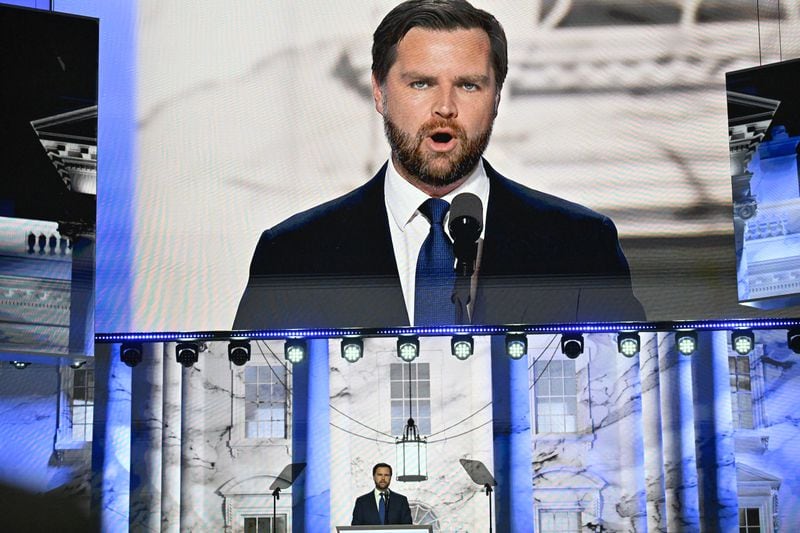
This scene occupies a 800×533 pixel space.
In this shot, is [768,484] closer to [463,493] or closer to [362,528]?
[463,493]

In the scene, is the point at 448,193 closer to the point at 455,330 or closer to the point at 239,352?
the point at 455,330

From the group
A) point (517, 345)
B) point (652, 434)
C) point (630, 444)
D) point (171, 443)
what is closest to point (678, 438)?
point (652, 434)

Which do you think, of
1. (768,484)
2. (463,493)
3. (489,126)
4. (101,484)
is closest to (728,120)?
(489,126)

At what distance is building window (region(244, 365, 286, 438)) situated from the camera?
32.8ft

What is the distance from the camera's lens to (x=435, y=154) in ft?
31.0

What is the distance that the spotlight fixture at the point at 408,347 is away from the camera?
9.33 meters

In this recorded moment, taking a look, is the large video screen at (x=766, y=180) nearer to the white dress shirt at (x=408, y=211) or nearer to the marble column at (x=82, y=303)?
the white dress shirt at (x=408, y=211)

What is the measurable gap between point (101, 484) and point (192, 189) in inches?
108

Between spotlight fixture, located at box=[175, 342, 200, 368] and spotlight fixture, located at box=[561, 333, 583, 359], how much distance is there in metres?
3.29

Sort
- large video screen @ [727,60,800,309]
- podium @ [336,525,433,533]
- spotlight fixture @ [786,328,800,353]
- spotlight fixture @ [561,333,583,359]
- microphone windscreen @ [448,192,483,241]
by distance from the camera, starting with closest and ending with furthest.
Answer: podium @ [336,525,433,533], large video screen @ [727,60,800,309], spotlight fixture @ [786,328,800,353], microphone windscreen @ [448,192,483,241], spotlight fixture @ [561,333,583,359]

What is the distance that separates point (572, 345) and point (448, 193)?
1.73 meters

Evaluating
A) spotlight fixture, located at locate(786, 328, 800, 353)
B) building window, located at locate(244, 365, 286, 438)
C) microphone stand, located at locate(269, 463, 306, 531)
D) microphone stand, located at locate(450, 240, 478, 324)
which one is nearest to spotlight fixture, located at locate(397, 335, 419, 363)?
microphone stand, located at locate(450, 240, 478, 324)

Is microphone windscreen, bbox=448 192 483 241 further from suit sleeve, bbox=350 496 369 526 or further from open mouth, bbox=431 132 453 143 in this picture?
suit sleeve, bbox=350 496 369 526

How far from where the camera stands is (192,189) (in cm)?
948
